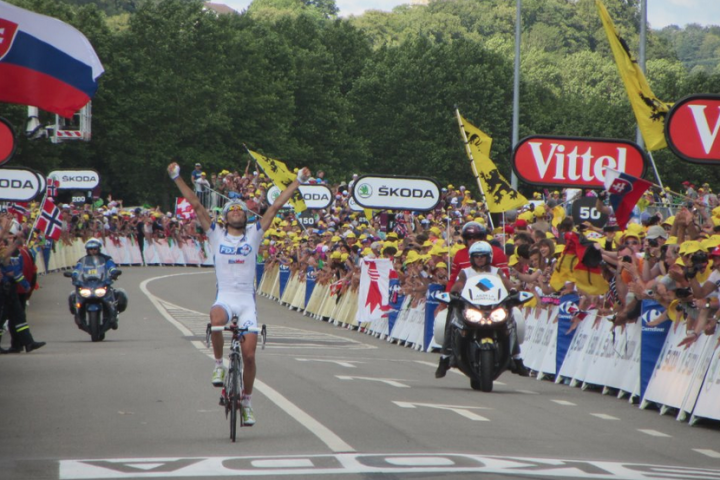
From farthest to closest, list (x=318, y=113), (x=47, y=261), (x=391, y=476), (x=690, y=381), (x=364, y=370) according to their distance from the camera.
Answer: (x=318, y=113) < (x=47, y=261) < (x=364, y=370) < (x=690, y=381) < (x=391, y=476)

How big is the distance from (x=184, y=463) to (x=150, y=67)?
7732cm

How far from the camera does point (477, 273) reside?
16703 millimetres

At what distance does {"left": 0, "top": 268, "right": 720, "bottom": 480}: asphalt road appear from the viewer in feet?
33.2

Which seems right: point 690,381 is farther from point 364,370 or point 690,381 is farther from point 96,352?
point 96,352

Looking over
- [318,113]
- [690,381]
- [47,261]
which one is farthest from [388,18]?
[690,381]

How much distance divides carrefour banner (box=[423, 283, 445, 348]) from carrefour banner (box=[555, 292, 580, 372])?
5093 mm

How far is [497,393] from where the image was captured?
1680 cm

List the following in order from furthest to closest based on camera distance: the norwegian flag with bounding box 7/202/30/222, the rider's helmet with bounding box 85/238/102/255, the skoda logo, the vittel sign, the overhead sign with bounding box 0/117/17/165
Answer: the norwegian flag with bounding box 7/202/30/222, the skoda logo, the rider's helmet with bounding box 85/238/102/255, the vittel sign, the overhead sign with bounding box 0/117/17/165

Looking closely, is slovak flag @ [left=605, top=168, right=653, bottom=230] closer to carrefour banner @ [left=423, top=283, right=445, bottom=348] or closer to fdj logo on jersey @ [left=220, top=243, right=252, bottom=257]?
carrefour banner @ [left=423, top=283, right=445, bottom=348]

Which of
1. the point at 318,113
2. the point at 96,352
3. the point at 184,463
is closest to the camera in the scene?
the point at 184,463

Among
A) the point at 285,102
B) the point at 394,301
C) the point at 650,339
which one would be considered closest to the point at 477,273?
the point at 650,339

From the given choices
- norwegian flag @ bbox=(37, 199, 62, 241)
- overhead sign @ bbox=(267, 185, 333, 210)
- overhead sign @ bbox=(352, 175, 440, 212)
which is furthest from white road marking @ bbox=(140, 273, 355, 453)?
overhead sign @ bbox=(267, 185, 333, 210)

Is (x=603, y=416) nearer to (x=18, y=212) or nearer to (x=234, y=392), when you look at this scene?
(x=234, y=392)

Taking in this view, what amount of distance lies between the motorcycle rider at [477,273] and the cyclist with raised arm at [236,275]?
4.41 m
